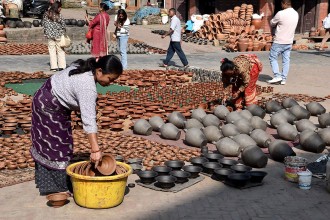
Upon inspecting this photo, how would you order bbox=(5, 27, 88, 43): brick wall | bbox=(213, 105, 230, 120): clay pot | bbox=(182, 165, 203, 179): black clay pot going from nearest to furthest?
bbox=(182, 165, 203, 179): black clay pot, bbox=(213, 105, 230, 120): clay pot, bbox=(5, 27, 88, 43): brick wall

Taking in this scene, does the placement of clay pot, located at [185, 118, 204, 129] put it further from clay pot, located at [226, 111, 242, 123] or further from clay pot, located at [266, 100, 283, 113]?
clay pot, located at [266, 100, 283, 113]

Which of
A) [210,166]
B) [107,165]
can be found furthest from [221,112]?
[107,165]

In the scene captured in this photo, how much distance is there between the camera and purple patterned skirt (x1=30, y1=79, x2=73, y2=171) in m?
4.72

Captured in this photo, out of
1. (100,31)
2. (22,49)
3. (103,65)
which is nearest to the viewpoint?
(103,65)

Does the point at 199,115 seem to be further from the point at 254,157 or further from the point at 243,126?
the point at 254,157

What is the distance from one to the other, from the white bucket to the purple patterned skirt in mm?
2551

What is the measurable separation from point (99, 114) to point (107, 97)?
1.14 metres

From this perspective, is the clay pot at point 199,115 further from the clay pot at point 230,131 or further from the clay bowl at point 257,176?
the clay bowl at point 257,176

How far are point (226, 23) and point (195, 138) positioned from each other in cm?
1704

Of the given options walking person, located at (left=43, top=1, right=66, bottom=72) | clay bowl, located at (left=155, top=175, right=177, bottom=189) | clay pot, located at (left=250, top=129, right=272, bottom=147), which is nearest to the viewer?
clay bowl, located at (left=155, top=175, right=177, bottom=189)

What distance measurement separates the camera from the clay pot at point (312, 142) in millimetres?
6746

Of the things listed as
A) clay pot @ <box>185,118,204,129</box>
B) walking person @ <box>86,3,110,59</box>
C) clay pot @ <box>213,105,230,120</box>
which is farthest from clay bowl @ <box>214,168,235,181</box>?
walking person @ <box>86,3,110,59</box>

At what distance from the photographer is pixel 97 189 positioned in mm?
4605

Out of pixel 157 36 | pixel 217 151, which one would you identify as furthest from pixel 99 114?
pixel 157 36
